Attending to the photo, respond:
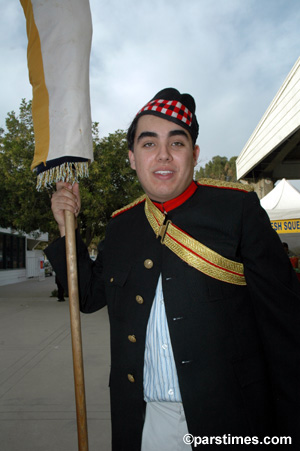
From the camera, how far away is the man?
1.21 metres

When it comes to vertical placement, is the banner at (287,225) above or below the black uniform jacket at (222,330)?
above

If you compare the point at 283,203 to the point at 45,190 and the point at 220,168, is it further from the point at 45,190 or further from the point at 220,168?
the point at 220,168

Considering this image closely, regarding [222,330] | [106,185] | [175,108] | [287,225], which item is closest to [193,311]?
[222,330]

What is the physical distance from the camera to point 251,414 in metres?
1.21

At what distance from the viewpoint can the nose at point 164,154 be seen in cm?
140

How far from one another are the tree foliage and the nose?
8.22m

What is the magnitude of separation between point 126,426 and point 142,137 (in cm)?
117

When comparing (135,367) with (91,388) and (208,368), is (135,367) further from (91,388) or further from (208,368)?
(91,388)

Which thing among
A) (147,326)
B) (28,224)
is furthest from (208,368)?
(28,224)

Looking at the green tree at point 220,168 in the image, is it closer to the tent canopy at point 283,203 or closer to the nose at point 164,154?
the tent canopy at point 283,203

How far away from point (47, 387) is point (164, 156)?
3525 mm

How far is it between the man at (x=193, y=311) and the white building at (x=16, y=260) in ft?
57.1

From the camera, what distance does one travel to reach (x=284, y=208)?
727 centimetres

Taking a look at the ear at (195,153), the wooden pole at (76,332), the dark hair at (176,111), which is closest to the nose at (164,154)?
the dark hair at (176,111)
